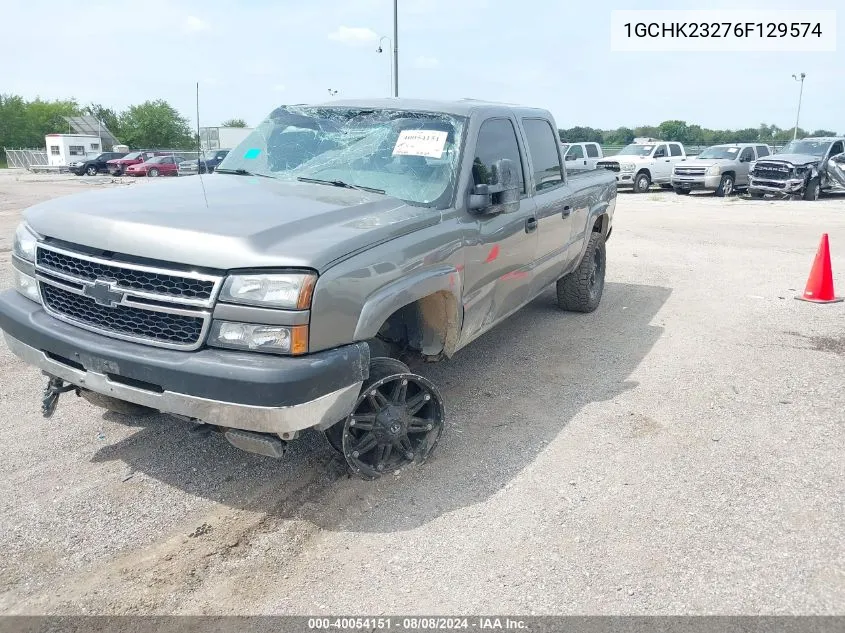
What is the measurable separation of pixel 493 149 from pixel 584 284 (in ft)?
8.73

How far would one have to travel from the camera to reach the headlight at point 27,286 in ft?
11.5

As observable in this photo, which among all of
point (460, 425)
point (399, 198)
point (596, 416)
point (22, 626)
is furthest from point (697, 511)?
point (22, 626)

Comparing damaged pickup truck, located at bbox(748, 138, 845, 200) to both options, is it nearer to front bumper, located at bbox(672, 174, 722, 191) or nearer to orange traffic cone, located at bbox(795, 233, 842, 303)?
front bumper, located at bbox(672, 174, 722, 191)

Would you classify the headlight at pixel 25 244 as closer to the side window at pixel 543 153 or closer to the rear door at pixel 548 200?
the rear door at pixel 548 200

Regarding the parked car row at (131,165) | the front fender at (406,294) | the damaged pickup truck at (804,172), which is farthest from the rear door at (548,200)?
the parked car row at (131,165)

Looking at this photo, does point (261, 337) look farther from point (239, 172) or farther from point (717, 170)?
point (717, 170)

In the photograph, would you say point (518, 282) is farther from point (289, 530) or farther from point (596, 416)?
point (289, 530)

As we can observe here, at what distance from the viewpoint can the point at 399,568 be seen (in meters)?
2.95

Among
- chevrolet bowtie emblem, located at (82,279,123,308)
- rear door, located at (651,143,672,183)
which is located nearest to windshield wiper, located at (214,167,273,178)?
chevrolet bowtie emblem, located at (82,279,123,308)

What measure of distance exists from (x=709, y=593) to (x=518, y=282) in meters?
2.50

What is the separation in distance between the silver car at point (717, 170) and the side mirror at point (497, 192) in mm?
20308

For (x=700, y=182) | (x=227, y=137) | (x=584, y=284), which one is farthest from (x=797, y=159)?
(x=227, y=137)

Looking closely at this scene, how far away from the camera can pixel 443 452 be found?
399 cm

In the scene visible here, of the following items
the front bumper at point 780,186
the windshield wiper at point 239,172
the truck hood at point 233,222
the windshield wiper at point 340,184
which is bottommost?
the front bumper at point 780,186
